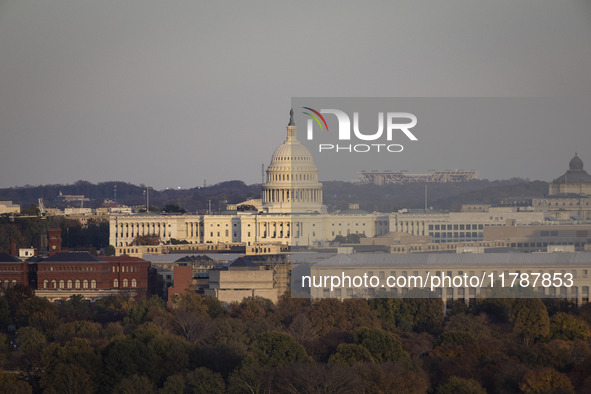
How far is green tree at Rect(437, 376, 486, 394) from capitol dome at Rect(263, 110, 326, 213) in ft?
267

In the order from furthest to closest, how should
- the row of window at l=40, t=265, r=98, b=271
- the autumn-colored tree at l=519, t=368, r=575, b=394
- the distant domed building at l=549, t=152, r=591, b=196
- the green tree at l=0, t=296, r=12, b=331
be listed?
the distant domed building at l=549, t=152, r=591, b=196
the row of window at l=40, t=265, r=98, b=271
the green tree at l=0, t=296, r=12, b=331
the autumn-colored tree at l=519, t=368, r=575, b=394

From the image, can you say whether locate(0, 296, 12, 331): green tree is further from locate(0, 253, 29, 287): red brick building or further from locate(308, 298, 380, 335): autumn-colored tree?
locate(0, 253, 29, 287): red brick building

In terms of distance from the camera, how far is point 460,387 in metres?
60.9

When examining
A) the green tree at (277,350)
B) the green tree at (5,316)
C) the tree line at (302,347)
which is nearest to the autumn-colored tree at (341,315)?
the tree line at (302,347)

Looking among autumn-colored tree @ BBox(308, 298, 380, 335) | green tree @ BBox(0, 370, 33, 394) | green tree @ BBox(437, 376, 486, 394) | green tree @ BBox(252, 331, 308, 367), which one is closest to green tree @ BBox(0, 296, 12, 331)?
autumn-colored tree @ BBox(308, 298, 380, 335)

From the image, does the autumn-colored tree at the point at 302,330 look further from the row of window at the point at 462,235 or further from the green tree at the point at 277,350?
the row of window at the point at 462,235

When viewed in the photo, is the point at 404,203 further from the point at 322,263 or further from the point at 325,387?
the point at 325,387

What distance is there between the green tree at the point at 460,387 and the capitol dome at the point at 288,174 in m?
81.3

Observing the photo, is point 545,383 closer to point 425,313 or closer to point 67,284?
point 425,313

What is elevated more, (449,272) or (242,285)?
(449,272)

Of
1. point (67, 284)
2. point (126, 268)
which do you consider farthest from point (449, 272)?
point (67, 284)

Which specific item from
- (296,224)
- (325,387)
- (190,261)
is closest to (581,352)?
(325,387)

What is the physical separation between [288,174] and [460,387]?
92438 millimetres

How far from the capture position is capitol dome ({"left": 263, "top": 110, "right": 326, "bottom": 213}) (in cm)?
14825
